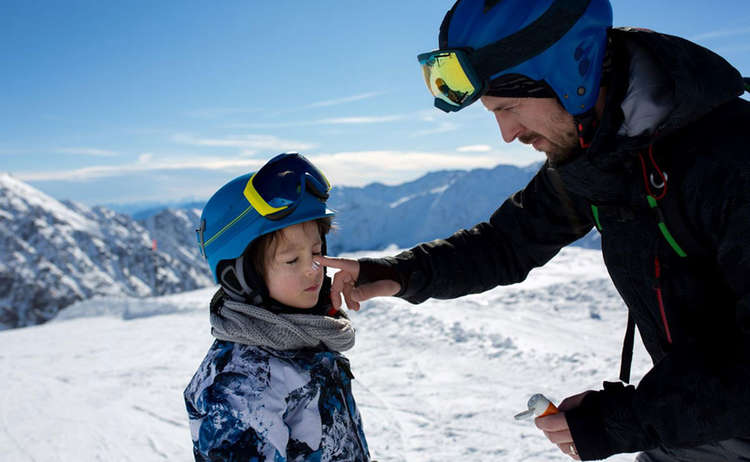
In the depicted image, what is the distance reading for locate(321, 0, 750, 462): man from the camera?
4.83 feet

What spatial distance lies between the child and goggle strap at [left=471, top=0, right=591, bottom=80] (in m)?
1.15

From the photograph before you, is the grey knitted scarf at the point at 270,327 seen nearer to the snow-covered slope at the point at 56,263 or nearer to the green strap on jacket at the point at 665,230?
the green strap on jacket at the point at 665,230

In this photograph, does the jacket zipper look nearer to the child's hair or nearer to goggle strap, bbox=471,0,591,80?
goggle strap, bbox=471,0,591,80

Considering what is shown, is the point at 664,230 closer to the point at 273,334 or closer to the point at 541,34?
the point at 541,34

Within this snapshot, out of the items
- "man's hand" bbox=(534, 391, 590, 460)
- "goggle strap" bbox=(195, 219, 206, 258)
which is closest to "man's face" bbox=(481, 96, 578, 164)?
"man's hand" bbox=(534, 391, 590, 460)

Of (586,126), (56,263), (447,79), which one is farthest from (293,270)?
(56,263)

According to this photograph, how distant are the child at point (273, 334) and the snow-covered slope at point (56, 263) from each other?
164 metres

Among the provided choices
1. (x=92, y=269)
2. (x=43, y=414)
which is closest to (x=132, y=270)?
(x=92, y=269)

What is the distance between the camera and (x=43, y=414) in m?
5.61

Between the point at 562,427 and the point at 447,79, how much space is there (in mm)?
1439

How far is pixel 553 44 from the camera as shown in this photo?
1882 mm

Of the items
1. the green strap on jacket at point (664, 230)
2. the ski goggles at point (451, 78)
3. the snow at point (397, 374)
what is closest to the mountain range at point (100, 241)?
the snow at point (397, 374)

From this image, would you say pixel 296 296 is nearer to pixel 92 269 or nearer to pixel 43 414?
pixel 43 414

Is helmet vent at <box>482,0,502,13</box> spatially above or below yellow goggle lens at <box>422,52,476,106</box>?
above
